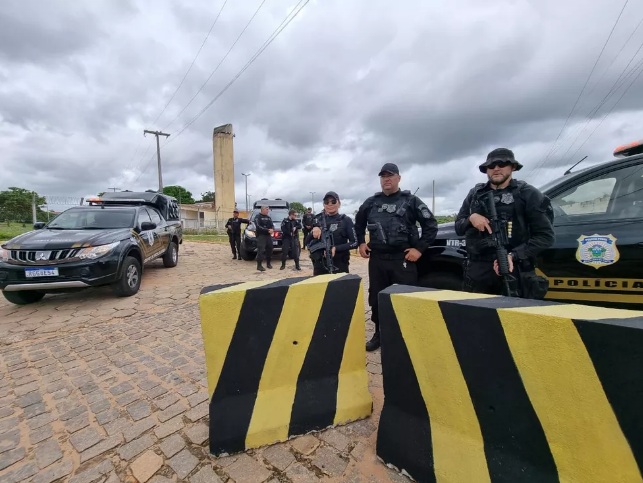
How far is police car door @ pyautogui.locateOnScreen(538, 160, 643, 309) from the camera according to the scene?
234cm

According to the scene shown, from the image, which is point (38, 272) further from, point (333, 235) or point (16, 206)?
point (16, 206)

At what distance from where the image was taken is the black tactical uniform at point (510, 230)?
2.20 meters

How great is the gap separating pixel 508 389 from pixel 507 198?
159 cm

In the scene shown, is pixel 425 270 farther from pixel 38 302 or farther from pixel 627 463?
pixel 38 302

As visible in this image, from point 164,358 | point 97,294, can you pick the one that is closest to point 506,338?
point 164,358

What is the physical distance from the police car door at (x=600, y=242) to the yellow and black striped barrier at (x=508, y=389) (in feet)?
5.10

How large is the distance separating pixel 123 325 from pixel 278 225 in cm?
618

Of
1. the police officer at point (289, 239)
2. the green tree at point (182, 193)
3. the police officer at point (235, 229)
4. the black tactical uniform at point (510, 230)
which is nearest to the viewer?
the black tactical uniform at point (510, 230)

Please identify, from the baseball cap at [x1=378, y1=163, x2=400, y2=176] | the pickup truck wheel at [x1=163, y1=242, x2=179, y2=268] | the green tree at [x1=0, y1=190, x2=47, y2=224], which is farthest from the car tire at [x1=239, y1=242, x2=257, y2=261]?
the green tree at [x1=0, y1=190, x2=47, y2=224]

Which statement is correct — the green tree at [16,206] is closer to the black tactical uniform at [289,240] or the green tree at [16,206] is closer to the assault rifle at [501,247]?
the black tactical uniform at [289,240]

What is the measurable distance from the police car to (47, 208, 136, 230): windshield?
642 cm

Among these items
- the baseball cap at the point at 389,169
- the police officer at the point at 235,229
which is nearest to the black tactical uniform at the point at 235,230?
the police officer at the point at 235,229

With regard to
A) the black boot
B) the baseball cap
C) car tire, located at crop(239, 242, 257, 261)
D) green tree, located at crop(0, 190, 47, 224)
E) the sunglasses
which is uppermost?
green tree, located at crop(0, 190, 47, 224)

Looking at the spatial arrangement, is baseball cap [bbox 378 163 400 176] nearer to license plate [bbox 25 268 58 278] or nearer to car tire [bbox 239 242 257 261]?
license plate [bbox 25 268 58 278]
